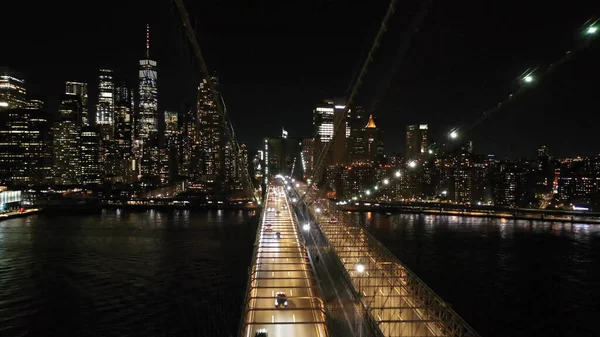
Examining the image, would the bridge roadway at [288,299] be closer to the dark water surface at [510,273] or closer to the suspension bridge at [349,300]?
the suspension bridge at [349,300]

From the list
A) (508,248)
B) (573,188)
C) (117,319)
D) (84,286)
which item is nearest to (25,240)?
(84,286)

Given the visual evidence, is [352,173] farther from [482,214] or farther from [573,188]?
[573,188]

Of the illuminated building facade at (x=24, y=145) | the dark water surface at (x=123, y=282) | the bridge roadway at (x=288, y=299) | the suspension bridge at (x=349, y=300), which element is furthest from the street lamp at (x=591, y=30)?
the illuminated building facade at (x=24, y=145)

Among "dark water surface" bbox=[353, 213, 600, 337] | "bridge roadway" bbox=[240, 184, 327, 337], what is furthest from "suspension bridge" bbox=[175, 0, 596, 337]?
"dark water surface" bbox=[353, 213, 600, 337]

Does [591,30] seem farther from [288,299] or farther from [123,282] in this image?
[123,282]

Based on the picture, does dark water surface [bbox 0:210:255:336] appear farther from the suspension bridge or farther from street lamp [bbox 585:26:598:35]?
street lamp [bbox 585:26:598:35]

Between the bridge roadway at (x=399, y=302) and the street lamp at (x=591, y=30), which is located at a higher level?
the street lamp at (x=591, y=30)
